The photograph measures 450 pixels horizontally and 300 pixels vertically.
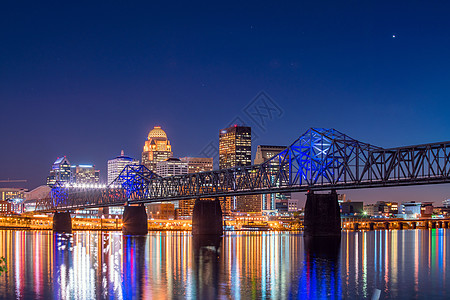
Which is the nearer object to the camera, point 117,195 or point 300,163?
point 300,163

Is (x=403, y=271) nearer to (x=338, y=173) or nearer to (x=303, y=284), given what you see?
(x=303, y=284)

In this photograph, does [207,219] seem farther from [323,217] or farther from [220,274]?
[220,274]

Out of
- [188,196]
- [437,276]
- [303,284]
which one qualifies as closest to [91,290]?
[303,284]

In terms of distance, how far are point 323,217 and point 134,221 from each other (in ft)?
200

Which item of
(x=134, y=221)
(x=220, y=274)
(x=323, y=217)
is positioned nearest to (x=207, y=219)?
(x=134, y=221)

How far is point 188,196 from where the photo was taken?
156625 millimetres

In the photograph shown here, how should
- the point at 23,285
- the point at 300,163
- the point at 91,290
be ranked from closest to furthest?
the point at 91,290
the point at 23,285
the point at 300,163

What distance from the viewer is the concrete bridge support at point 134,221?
162 metres

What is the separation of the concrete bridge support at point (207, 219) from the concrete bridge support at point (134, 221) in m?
20.9

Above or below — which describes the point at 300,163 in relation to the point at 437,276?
above

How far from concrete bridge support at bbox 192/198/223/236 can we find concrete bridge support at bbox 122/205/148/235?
825 inches

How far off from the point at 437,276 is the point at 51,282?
130 ft

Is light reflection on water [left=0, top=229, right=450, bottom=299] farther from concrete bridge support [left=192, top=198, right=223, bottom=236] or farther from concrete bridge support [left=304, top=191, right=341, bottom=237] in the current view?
concrete bridge support [left=192, top=198, right=223, bottom=236]

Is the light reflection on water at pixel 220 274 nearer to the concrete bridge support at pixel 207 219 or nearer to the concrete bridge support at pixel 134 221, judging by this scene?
the concrete bridge support at pixel 207 219
